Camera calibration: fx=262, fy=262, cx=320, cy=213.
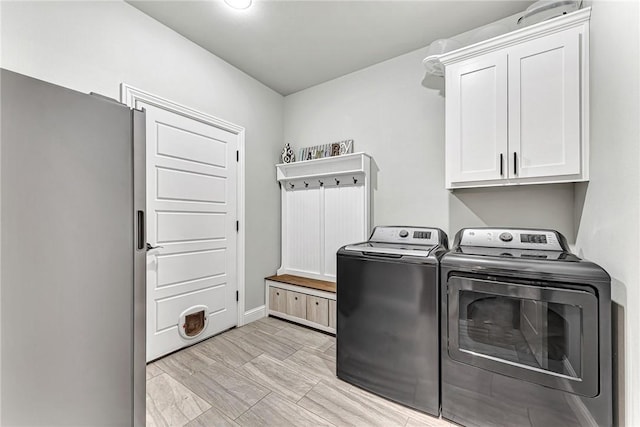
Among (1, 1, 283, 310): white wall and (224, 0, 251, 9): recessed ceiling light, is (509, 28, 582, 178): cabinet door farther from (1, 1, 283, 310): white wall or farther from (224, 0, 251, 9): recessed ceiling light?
(1, 1, 283, 310): white wall

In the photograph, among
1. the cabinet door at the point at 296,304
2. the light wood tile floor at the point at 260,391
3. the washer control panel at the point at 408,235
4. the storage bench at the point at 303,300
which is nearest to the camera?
the light wood tile floor at the point at 260,391

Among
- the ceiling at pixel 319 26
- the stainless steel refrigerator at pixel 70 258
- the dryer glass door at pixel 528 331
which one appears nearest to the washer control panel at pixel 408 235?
the dryer glass door at pixel 528 331

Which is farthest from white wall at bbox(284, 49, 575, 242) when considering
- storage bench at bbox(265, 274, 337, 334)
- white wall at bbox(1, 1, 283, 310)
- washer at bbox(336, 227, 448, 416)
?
storage bench at bbox(265, 274, 337, 334)

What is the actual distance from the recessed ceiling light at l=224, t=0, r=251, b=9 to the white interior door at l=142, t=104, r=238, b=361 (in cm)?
95

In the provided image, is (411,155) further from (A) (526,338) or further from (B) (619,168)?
(A) (526,338)

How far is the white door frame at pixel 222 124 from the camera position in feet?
6.36

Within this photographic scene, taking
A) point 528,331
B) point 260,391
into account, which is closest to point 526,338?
point 528,331

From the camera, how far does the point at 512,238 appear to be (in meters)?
1.74

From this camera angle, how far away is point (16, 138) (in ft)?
2.37

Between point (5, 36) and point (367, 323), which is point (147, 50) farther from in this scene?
point (367, 323)

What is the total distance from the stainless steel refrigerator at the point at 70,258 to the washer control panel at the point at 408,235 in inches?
69.7

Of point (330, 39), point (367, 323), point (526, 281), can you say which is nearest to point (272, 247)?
point (367, 323)

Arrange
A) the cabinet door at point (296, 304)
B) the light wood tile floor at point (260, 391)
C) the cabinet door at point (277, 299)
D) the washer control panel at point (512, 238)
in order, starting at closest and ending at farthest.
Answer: the light wood tile floor at point (260, 391), the washer control panel at point (512, 238), the cabinet door at point (296, 304), the cabinet door at point (277, 299)

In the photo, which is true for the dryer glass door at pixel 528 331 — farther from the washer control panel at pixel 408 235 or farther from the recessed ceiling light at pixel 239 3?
the recessed ceiling light at pixel 239 3
